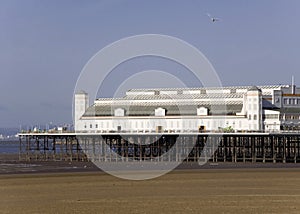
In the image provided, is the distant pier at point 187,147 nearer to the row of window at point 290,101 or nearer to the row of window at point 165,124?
the row of window at point 165,124

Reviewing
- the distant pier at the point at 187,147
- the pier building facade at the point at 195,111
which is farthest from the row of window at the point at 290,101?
the distant pier at the point at 187,147

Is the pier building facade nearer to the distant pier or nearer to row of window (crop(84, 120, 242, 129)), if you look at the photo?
row of window (crop(84, 120, 242, 129))

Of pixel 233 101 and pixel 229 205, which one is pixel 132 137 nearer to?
pixel 233 101

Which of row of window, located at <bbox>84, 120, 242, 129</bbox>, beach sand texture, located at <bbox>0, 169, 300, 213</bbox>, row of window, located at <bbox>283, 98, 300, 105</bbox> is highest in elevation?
row of window, located at <bbox>283, 98, 300, 105</bbox>

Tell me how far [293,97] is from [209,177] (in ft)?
116

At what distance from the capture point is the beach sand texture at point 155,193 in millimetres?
28500

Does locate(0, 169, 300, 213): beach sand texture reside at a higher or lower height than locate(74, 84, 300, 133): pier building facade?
lower

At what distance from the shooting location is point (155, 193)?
33.3 meters

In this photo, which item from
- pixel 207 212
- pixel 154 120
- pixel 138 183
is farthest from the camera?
pixel 154 120

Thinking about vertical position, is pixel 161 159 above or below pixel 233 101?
below

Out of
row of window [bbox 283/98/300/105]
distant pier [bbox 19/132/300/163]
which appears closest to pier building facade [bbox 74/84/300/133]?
row of window [bbox 283/98/300/105]

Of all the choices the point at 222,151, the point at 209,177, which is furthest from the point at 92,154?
the point at 209,177

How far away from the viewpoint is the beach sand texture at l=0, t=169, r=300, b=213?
28500 millimetres

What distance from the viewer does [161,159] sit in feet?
221
